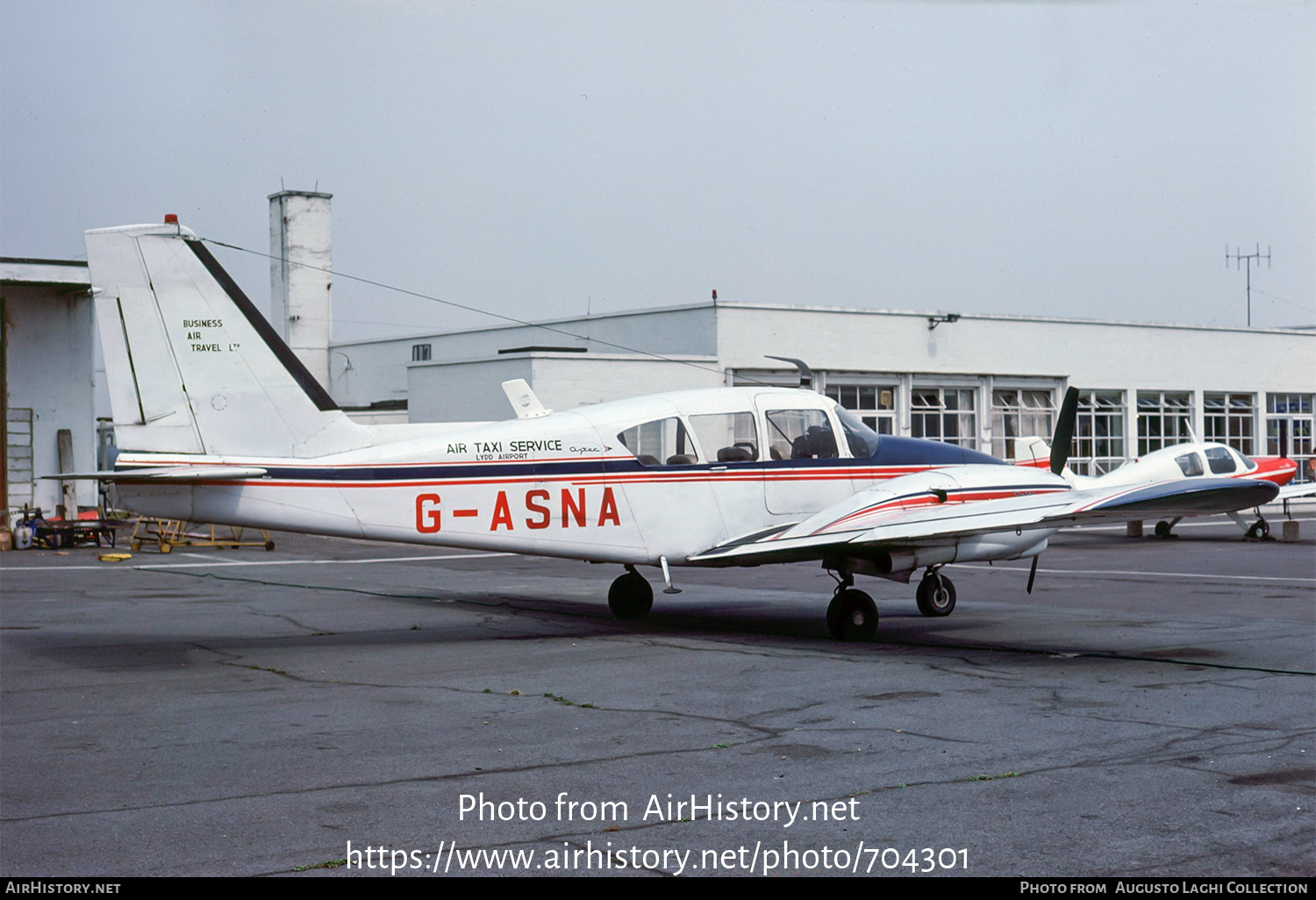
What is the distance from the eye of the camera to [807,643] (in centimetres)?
1237

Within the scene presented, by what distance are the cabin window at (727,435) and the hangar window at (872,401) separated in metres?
25.8

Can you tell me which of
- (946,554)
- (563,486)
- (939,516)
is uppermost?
(563,486)

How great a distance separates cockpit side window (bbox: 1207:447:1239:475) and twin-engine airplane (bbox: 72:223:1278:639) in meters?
17.2

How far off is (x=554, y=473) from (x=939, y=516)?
3.86 m

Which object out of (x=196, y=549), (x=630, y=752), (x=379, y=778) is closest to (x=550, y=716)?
(x=630, y=752)

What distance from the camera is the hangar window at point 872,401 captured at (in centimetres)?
3922

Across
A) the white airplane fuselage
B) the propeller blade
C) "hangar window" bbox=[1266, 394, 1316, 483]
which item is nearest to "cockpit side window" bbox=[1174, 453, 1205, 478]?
the propeller blade

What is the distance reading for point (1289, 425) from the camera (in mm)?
49938

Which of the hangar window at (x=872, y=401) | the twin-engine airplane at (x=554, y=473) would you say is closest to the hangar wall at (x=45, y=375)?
the hangar window at (x=872, y=401)

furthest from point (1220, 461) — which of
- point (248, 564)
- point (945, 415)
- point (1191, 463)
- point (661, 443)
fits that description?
point (248, 564)

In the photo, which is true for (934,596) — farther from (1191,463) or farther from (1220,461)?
(1220,461)

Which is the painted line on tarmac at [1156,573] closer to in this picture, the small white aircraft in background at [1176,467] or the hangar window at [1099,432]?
the small white aircraft in background at [1176,467]

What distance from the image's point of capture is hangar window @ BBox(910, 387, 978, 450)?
40938mm
